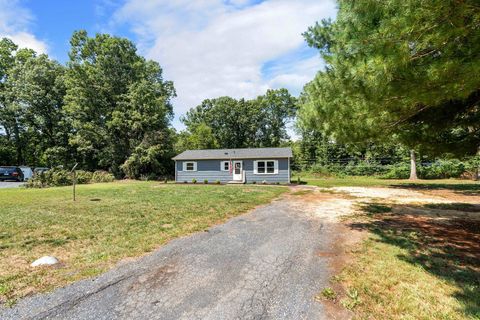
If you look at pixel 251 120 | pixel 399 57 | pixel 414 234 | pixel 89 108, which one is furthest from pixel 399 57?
pixel 251 120

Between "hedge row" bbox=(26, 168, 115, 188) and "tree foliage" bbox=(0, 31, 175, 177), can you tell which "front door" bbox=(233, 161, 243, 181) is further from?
"hedge row" bbox=(26, 168, 115, 188)

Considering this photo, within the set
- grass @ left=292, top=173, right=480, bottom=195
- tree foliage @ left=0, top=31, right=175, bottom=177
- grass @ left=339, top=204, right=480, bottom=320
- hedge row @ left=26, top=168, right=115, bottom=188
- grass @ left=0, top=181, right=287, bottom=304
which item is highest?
tree foliage @ left=0, top=31, right=175, bottom=177

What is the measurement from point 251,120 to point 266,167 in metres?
23.3

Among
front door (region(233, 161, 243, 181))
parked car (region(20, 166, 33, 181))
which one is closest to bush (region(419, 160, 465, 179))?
front door (region(233, 161, 243, 181))

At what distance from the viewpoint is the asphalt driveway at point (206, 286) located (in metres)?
2.54

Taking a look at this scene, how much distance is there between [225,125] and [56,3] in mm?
32856

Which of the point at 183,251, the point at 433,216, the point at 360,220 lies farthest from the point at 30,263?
the point at 433,216

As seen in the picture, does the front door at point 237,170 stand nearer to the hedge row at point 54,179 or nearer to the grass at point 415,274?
the hedge row at point 54,179

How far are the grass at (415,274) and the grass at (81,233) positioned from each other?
3417 mm

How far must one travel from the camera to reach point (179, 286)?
307 cm

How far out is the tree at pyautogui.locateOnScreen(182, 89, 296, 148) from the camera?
41.9 meters

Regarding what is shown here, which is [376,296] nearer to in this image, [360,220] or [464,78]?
[464,78]

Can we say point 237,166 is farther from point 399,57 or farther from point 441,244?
point 399,57

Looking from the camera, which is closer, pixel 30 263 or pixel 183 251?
pixel 30 263
